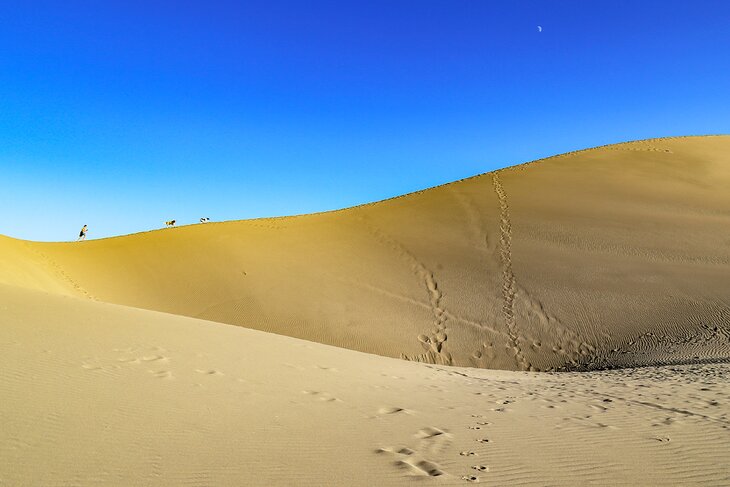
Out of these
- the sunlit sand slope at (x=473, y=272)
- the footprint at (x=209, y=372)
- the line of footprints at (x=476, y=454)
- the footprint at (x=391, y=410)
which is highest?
the sunlit sand slope at (x=473, y=272)

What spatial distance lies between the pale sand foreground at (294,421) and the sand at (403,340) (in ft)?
0.11

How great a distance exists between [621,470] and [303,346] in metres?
7.65

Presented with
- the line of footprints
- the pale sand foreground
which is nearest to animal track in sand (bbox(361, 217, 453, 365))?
the pale sand foreground

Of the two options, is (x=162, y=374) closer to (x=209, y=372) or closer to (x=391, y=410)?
(x=209, y=372)

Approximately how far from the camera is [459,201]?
1115 inches

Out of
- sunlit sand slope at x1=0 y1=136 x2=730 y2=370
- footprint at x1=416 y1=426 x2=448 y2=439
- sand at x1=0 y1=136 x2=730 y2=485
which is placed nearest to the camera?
sand at x1=0 y1=136 x2=730 y2=485

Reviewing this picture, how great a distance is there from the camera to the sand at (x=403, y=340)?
13.8 ft

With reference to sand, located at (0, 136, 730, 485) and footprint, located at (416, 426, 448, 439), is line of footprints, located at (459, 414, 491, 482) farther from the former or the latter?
footprint, located at (416, 426, 448, 439)

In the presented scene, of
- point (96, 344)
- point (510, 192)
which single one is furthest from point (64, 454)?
point (510, 192)

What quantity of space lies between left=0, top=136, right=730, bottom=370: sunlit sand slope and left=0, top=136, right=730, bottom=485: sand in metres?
0.11

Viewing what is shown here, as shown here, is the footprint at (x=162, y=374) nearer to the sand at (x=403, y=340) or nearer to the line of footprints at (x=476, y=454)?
the sand at (x=403, y=340)

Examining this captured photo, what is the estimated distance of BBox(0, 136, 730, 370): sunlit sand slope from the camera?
14906 mm

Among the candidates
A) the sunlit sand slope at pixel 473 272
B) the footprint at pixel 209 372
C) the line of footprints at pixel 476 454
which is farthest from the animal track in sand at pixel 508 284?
the footprint at pixel 209 372

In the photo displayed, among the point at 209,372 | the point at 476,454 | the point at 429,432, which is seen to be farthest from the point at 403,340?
the point at 476,454
